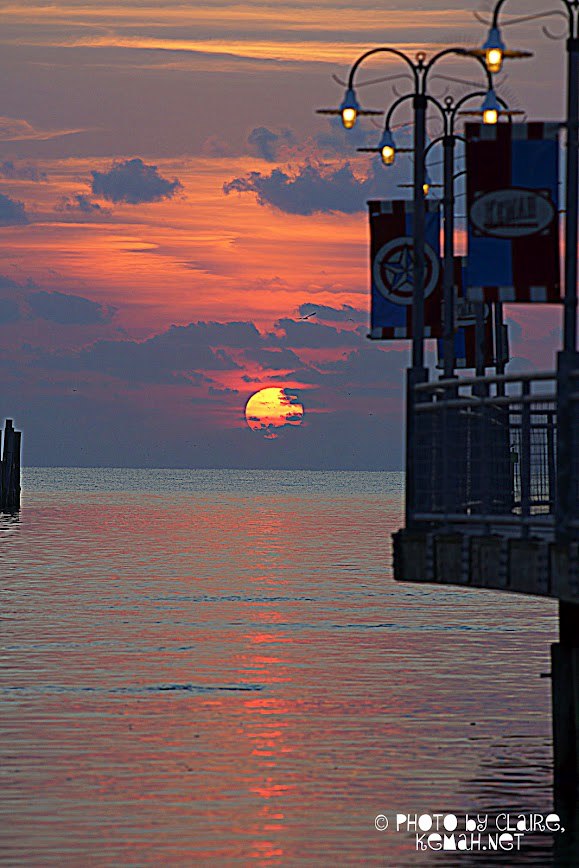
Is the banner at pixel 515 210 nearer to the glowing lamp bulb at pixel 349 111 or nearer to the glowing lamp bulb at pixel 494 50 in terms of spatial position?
the glowing lamp bulb at pixel 494 50

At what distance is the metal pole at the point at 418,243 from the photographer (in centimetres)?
2100

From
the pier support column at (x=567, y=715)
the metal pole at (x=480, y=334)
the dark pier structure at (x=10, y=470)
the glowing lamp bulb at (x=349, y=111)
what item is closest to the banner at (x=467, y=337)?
the metal pole at (x=480, y=334)

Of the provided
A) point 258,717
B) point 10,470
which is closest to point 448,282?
point 258,717

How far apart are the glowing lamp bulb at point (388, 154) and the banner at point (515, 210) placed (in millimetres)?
7465

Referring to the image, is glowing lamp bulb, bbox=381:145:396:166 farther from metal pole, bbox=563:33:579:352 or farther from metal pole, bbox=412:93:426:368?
metal pole, bbox=563:33:579:352

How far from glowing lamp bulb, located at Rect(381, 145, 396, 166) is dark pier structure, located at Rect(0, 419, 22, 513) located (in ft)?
213

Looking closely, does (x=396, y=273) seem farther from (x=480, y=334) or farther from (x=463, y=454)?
(x=480, y=334)

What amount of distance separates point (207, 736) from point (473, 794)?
216 inches

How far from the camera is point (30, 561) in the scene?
69.6 metres

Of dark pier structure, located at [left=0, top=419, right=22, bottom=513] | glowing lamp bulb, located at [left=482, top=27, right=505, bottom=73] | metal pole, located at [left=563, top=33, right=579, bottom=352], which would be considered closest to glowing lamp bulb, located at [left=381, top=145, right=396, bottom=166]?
glowing lamp bulb, located at [left=482, top=27, right=505, bottom=73]

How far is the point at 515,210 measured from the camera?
17.4 metres

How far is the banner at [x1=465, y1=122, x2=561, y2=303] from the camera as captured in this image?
17.3 meters

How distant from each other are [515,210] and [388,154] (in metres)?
7.83

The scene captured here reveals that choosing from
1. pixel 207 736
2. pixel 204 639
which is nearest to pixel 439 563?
pixel 207 736
